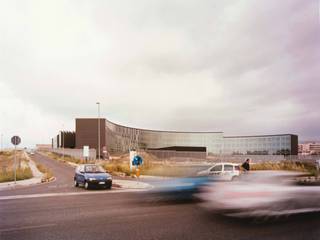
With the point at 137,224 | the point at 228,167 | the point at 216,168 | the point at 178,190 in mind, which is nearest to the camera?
the point at 137,224

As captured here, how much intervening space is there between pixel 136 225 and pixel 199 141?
9191cm

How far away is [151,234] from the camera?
23.0 feet

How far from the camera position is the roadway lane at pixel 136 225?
6.89 meters

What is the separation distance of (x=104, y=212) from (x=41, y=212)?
1.98 meters

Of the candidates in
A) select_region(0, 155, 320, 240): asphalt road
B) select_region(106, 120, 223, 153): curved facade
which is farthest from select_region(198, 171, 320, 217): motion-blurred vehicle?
select_region(106, 120, 223, 153): curved facade

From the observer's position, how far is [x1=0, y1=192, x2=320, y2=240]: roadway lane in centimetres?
689

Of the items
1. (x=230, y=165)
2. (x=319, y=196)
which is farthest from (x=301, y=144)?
(x=319, y=196)

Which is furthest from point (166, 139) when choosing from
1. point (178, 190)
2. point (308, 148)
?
point (178, 190)

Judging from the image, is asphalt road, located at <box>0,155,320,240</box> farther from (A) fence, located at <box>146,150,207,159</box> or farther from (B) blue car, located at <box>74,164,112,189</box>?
(A) fence, located at <box>146,150,207,159</box>

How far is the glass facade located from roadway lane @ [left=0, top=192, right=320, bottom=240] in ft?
214

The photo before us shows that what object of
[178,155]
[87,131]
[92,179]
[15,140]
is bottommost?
[178,155]

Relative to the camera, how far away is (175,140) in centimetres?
10025

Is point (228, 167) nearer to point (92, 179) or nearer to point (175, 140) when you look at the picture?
point (92, 179)

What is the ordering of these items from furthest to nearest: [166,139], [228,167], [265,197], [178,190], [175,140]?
[166,139], [175,140], [228,167], [178,190], [265,197]
